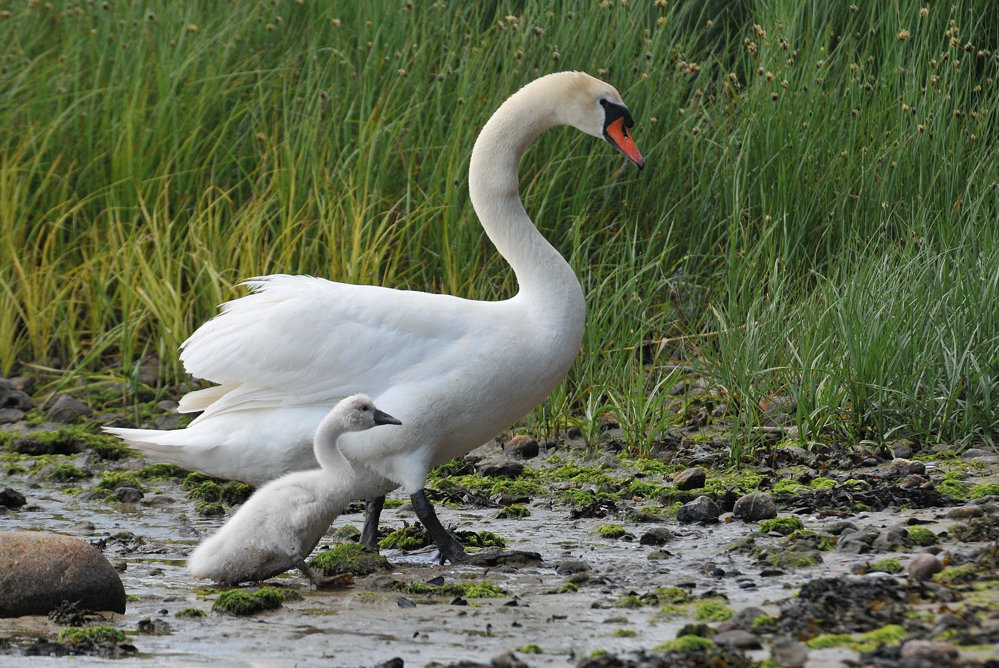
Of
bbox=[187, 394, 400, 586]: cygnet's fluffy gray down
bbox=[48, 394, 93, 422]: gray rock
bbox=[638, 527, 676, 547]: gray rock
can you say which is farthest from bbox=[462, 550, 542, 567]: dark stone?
bbox=[48, 394, 93, 422]: gray rock

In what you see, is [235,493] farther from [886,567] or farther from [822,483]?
[886,567]

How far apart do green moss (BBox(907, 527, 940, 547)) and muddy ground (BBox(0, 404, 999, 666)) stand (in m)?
0.02

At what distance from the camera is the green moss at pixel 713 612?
3957 millimetres

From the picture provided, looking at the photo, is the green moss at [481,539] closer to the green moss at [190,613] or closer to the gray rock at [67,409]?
the green moss at [190,613]

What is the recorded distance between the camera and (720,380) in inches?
272

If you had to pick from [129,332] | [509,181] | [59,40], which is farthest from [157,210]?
[509,181]

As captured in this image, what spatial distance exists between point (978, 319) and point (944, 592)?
2.69m

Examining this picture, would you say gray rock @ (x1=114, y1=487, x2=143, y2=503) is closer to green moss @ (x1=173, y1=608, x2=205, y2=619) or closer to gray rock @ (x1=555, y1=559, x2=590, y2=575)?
green moss @ (x1=173, y1=608, x2=205, y2=619)

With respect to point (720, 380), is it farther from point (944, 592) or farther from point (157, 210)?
point (157, 210)

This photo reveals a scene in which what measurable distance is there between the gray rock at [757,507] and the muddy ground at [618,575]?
0.05 metres

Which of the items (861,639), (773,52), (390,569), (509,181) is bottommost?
(390,569)

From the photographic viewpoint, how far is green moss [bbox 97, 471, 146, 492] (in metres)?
6.36

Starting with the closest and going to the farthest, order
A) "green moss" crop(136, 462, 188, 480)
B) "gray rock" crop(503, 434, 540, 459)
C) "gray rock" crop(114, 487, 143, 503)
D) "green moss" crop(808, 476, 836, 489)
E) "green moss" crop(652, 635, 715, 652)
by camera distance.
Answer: "green moss" crop(652, 635, 715, 652) < "green moss" crop(808, 476, 836, 489) < "gray rock" crop(114, 487, 143, 503) < "green moss" crop(136, 462, 188, 480) < "gray rock" crop(503, 434, 540, 459)

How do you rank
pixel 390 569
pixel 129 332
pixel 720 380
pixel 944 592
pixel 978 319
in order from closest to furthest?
pixel 944 592
pixel 390 569
pixel 978 319
pixel 720 380
pixel 129 332
